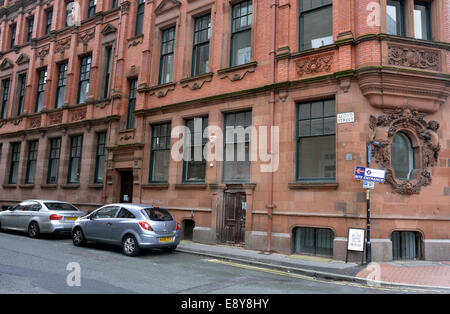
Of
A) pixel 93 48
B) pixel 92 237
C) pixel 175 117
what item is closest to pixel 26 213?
pixel 92 237

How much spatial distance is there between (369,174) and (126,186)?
12.5m

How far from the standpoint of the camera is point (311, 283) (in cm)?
831

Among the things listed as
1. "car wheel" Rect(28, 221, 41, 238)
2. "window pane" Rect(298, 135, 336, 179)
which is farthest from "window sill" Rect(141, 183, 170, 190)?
"window pane" Rect(298, 135, 336, 179)

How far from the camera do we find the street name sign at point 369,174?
10258 mm

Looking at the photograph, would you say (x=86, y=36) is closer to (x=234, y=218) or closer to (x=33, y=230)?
(x=33, y=230)

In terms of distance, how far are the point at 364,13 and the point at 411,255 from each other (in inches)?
324

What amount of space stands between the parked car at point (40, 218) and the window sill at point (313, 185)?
9.39m

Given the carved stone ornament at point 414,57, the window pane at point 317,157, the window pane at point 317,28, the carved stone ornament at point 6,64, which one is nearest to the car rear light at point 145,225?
the window pane at point 317,157

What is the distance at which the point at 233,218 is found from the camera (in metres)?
13.7

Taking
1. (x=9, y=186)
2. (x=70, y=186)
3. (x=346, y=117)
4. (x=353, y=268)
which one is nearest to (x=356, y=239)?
(x=353, y=268)

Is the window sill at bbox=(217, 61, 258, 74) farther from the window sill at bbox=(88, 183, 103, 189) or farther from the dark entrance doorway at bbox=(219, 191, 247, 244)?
the window sill at bbox=(88, 183, 103, 189)

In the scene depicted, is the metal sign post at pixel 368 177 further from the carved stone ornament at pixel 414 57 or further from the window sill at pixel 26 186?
the window sill at pixel 26 186

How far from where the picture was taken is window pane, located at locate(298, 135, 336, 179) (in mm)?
12031
